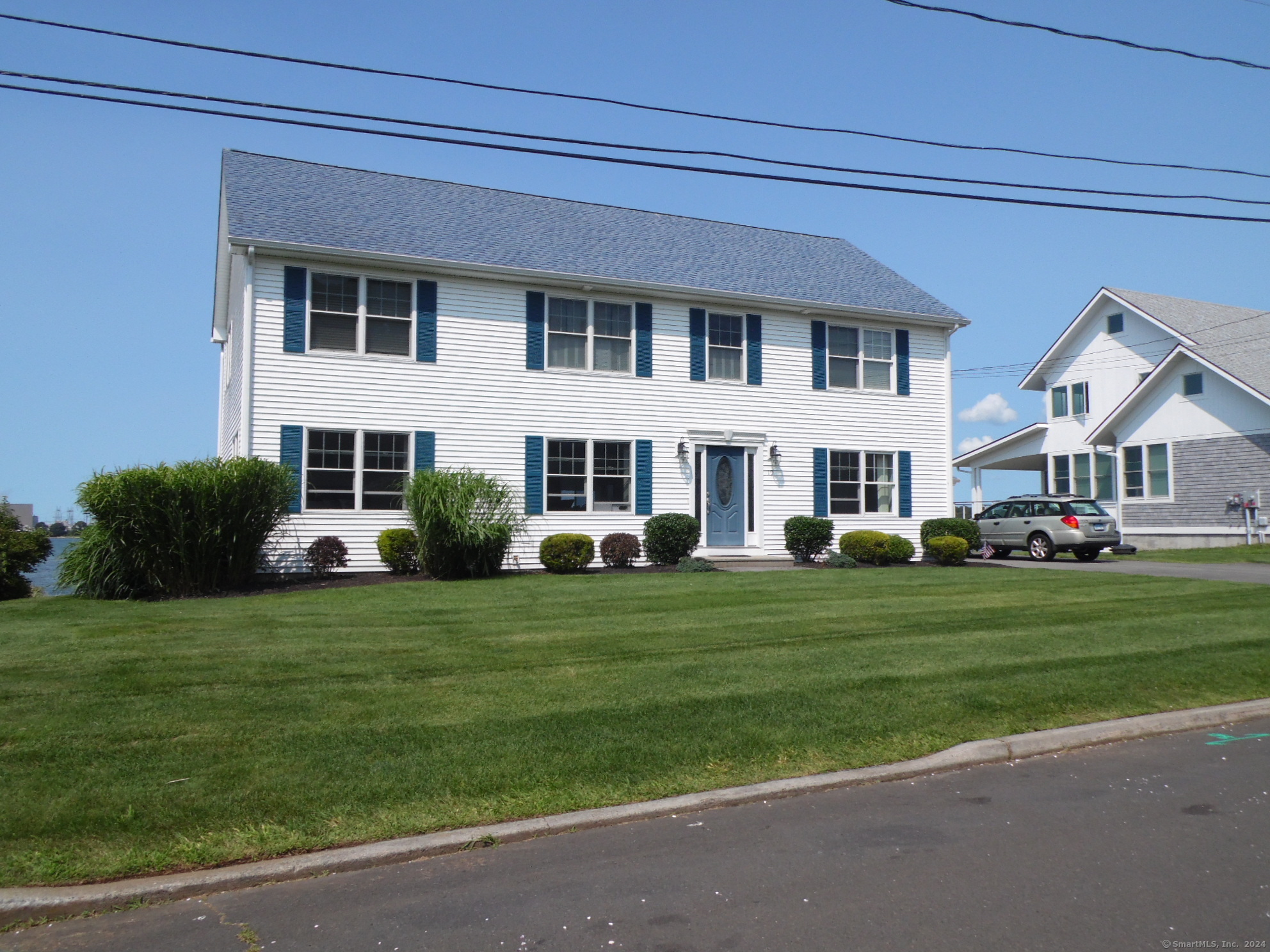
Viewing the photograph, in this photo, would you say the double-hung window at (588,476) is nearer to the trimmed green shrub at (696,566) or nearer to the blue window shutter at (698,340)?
the trimmed green shrub at (696,566)

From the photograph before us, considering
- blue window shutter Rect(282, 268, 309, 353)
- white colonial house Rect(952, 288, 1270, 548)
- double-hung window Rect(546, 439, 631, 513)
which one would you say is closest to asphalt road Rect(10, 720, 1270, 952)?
double-hung window Rect(546, 439, 631, 513)

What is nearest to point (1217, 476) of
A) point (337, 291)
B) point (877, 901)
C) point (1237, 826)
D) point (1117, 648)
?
point (1117, 648)

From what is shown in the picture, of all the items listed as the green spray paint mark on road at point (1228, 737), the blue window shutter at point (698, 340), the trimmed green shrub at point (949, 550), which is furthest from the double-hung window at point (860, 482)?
the green spray paint mark on road at point (1228, 737)

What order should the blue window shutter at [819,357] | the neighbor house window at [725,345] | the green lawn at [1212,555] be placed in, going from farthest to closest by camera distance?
the green lawn at [1212,555]
the blue window shutter at [819,357]
the neighbor house window at [725,345]

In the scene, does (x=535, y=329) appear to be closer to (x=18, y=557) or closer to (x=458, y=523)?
(x=458, y=523)

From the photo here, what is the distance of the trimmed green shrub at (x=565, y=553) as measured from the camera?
1794 cm

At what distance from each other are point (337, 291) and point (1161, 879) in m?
16.7

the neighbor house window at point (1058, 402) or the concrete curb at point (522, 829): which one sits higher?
the neighbor house window at point (1058, 402)

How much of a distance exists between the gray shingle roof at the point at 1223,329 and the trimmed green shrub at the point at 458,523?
2381cm

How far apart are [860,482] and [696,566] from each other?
231 inches

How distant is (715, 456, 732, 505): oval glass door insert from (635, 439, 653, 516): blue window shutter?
1.61 m

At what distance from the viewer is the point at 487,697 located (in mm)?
7770

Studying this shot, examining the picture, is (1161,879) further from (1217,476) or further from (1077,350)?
(1077,350)

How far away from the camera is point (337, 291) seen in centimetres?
→ 1830
